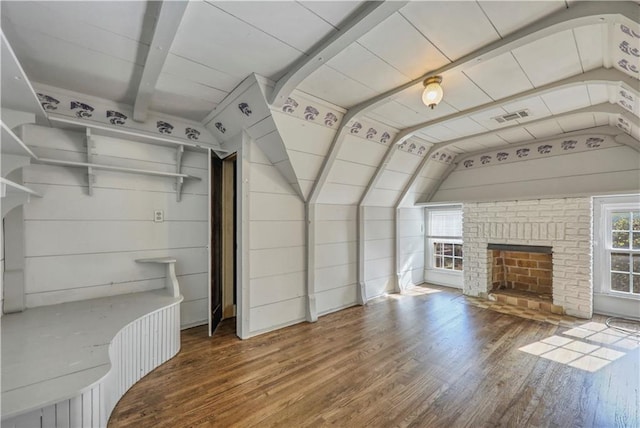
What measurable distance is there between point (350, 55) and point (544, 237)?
12.0ft

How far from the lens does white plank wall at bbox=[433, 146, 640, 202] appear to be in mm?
Result: 3102

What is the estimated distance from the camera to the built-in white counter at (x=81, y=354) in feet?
3.91

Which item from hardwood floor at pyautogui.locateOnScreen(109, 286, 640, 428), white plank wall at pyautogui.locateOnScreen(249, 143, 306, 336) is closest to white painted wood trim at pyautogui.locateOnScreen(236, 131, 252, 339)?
white plank wall at pyautogui.locateOnScreen(249, 143, 306, 336)

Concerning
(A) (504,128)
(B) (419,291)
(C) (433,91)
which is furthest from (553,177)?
(C) (433,91)

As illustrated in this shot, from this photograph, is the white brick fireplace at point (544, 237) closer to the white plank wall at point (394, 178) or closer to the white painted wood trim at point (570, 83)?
the white plank wall at point (394, 178)

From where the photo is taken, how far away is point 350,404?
5.79 feet

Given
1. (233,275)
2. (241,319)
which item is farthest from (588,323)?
(233,275)

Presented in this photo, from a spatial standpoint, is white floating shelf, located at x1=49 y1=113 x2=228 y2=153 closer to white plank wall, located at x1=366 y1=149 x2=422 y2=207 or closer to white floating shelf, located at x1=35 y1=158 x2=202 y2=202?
white floating shelf, located at x1=35 y1=158 x2=202 y2=202

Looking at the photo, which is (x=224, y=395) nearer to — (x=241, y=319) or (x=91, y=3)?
(x=241, y=319)

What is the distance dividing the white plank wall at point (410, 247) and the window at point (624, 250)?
2.44 meters

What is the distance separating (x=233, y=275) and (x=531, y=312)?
4014 millimetres

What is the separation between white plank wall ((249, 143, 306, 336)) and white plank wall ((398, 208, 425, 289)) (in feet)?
6.96

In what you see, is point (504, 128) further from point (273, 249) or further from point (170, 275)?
point (170, 275)

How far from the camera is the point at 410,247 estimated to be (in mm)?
4766
